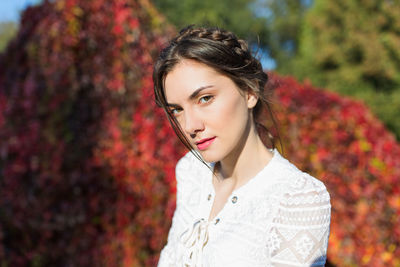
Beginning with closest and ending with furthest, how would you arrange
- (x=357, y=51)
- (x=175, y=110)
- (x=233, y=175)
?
(x=175, y=110) → (x=233, y=175) → (x=357, y=51)

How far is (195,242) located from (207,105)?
522 millimetres

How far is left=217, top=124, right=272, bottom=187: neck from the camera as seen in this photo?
4.91ft

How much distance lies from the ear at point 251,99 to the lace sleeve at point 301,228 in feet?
1.33

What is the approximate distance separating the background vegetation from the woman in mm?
1645

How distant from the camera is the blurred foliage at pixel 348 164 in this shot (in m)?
3.19

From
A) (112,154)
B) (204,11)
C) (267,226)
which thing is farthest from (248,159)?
(204,11)

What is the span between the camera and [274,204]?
1.27m

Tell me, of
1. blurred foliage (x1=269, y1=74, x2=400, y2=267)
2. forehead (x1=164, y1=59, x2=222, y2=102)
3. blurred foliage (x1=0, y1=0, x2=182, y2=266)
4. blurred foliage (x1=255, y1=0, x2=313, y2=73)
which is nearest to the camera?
forehead (x1=164, y1=59, x2=222, y2=102)

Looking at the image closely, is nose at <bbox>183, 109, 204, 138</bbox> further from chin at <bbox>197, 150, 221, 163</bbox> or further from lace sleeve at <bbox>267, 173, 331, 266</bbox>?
lace sleeve at <bbox>267, 173, 331, 266</bbox>

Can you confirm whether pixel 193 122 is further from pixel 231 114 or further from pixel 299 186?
pixel 299 186

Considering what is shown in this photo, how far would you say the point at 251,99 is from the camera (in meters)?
1.51

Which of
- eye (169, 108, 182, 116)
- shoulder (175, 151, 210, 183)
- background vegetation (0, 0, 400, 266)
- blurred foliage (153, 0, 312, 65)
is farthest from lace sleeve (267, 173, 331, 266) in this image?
blurred foliage (153, 0, 312, 65)

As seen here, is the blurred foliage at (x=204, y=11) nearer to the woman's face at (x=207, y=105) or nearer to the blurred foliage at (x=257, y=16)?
the blurred foliage at (x=257, y=16)

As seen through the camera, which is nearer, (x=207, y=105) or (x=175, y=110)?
(x=207, y=105)
